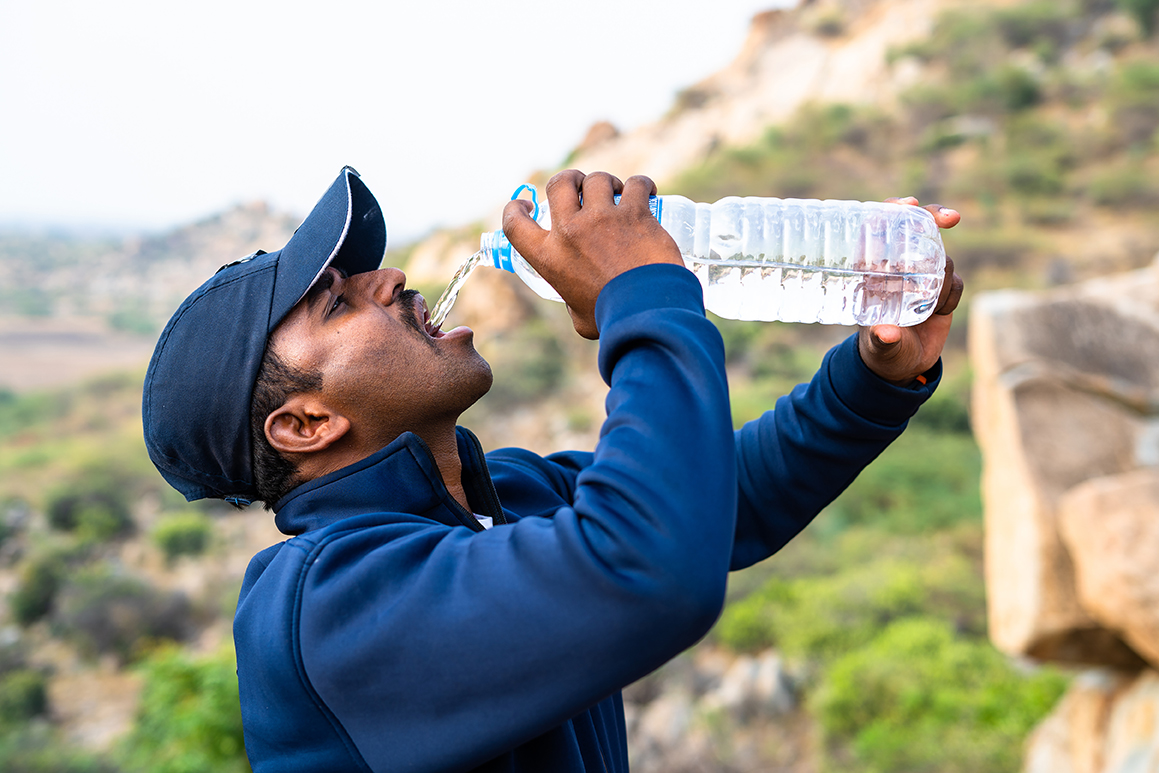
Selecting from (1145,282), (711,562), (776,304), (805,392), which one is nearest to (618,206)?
(711,562)

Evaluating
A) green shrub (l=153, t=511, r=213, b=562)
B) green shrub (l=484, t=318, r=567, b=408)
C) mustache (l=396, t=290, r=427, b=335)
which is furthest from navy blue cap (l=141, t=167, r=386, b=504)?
green shrub (l=484, t=318, r=567, b=408)

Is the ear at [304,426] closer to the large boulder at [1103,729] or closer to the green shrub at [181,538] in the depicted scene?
the large boulder at [1103,729]

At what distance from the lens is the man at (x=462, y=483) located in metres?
0.83

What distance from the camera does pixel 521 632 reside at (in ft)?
2.72

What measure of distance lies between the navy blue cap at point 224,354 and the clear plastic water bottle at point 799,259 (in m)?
0.41

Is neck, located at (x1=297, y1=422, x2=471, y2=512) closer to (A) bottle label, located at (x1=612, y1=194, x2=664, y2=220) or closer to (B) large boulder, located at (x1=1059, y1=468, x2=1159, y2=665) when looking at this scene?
(A) bottle label, located at (x1=612, y1=194, x2=664, y2=220)

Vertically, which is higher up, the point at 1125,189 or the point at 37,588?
the point at 37,588

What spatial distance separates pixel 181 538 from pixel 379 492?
11.5 m

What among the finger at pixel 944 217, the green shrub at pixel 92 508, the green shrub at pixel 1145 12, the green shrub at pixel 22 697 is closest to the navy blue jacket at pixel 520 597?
the finger at pixel 944 217

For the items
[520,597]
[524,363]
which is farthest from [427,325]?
[524,363]

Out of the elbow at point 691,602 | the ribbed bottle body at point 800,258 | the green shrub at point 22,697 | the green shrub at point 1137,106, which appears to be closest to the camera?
the elbow at point 691,602

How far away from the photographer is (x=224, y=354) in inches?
47.1

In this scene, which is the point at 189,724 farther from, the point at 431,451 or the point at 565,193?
the point at 565,193

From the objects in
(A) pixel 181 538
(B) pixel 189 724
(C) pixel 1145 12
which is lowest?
(C) pixel 1145 12
